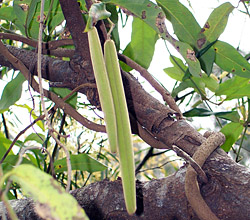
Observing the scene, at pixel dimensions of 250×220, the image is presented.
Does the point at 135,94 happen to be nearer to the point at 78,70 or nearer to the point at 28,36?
the point at 78,70

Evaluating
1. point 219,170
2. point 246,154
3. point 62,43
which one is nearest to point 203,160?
point 219,170

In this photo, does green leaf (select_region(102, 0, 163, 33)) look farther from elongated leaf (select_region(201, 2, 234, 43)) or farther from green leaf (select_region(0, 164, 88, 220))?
green leaf (select_region(0, 164, 88, 220))

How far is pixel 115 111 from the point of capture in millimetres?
328

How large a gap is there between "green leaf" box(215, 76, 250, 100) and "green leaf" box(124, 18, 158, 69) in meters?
0.15

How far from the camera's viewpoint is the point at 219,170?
0.45 m

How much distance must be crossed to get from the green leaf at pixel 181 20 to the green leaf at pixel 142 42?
0.09m

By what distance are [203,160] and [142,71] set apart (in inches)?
8.9

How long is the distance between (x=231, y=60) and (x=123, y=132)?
→ 37 cm

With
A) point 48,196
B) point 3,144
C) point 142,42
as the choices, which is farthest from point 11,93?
point 48,196

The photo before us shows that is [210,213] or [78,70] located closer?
[210,213]

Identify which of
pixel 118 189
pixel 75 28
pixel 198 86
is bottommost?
pixel 118 189

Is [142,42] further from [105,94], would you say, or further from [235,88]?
[105,94]

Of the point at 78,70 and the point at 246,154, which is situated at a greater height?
the point at 78,70

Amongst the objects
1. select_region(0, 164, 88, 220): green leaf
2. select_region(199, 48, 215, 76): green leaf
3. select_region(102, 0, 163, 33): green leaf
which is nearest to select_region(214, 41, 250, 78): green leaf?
select_region(199, 48, 215, 76): green leaf
